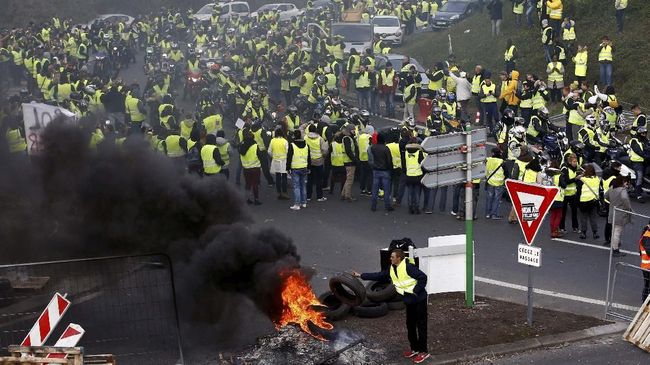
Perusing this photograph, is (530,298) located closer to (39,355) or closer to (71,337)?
(71,337)

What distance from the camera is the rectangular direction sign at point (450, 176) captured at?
514 inches

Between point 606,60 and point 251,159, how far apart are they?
35.7 ft

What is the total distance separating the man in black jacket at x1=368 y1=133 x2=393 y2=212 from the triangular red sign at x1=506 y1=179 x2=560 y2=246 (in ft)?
20.6

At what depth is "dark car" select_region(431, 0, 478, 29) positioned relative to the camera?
39181 millimetres

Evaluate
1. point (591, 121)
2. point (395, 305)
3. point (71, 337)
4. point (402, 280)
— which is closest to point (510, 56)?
point (591, 121)

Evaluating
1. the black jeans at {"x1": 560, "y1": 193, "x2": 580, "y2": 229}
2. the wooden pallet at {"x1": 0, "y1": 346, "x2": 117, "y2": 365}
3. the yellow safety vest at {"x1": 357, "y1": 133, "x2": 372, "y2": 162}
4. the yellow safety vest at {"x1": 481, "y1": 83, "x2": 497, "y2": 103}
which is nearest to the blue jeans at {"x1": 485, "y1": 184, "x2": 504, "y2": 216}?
the black jeans at {"x1": 560, "y1": 193, "x2": 580, "y2": 229}

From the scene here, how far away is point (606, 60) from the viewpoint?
2616cm

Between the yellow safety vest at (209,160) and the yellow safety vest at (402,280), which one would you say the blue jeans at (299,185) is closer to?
the yellow safety vest at (209,160)

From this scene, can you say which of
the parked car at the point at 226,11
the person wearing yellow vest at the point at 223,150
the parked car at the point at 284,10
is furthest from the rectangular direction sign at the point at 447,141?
the parked car at the point at 284,10

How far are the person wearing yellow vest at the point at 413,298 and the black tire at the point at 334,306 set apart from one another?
1.29 meters

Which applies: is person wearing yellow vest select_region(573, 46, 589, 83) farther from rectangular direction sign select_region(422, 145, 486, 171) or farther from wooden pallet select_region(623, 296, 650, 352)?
wooden pallet select_region(623, 296, 650, 352)

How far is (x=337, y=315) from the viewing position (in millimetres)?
13273

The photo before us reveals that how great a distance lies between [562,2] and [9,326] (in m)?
22.4

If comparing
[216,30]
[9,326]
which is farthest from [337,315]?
[216,30]
